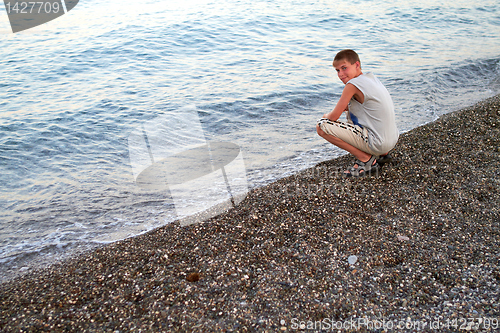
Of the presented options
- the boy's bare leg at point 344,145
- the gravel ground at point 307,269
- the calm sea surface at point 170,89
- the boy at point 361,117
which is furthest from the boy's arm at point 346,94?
the calm sea surface at point 170,89

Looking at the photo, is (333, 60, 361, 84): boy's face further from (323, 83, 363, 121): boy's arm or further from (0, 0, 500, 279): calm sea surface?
(0, 0, 500, 279): calm sea surface

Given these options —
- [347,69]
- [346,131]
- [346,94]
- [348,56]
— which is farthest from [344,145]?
[348,56]

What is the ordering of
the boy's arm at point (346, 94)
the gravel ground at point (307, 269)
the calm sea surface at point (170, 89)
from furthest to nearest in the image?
the calm sea surface at point (170, 89)
the boy's arm at point (346, 94)
the gravel ground at point (307, 269)

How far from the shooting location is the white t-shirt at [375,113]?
383 centimetres

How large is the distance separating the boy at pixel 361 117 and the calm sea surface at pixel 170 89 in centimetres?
128

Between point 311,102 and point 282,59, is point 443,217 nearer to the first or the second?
point 311,102

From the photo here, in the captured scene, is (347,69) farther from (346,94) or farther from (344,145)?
(344,145)

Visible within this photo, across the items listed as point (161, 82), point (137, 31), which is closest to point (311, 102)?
point (161, 82)

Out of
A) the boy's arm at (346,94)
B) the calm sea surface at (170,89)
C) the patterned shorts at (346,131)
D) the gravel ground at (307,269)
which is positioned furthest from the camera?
the calm sea surface at (170,89)

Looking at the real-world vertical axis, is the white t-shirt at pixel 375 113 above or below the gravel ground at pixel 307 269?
above

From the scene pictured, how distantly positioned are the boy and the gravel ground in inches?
14.7

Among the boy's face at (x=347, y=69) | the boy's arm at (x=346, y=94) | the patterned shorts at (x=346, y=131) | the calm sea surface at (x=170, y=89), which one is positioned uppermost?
the boy's face at (x=347, y=69)

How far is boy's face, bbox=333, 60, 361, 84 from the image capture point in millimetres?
3890

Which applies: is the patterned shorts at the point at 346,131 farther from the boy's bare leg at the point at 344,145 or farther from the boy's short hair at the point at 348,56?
the boy's short hair at the point at 348,56
